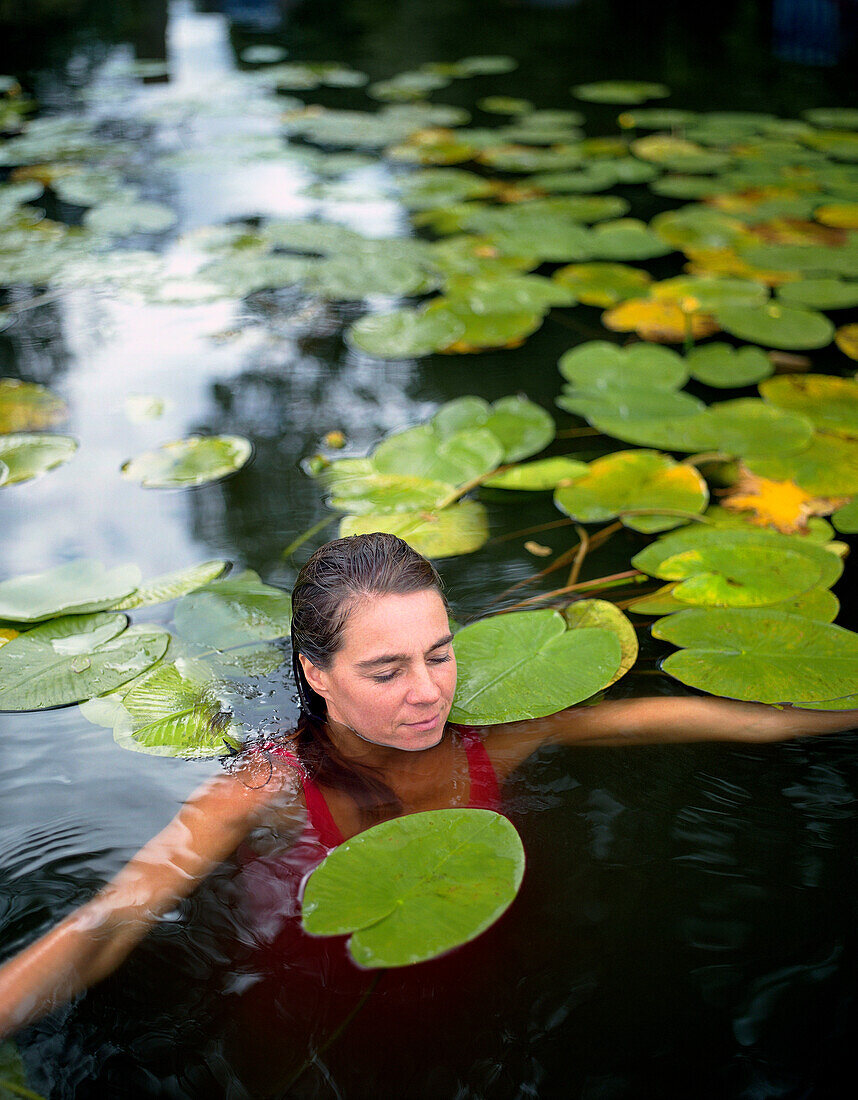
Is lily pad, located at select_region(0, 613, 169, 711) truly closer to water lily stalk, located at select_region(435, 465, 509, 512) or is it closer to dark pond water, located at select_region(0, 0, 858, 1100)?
dark pond water, located at select_region(0, 0, 858, 1100)

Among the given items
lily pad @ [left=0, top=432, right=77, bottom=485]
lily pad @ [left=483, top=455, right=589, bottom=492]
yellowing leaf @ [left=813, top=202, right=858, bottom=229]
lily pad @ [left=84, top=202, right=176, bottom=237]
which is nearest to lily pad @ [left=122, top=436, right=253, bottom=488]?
lily pad @ [left=0, top=432, right=77, bottom=485]

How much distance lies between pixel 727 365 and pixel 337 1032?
213cm

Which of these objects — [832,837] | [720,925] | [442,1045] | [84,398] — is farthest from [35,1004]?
[84,398]

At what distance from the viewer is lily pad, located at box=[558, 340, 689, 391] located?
2545 millimetres

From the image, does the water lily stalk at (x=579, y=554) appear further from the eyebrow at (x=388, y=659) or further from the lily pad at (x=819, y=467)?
the eyebrow at (x=388, y=659)

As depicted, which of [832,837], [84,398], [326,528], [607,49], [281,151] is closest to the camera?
[832,837]

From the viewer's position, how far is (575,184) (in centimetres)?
419

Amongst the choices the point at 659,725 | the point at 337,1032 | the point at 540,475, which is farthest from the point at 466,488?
the point at 337,1032

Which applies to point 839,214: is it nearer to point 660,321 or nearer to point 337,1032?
point 660,321

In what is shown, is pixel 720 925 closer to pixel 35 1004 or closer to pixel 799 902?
pixel 799 902

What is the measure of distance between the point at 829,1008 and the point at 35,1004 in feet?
3.35

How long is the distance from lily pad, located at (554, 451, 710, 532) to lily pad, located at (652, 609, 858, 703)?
1.28 feet

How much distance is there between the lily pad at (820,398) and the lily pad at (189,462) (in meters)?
1.45

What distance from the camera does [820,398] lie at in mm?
2465
